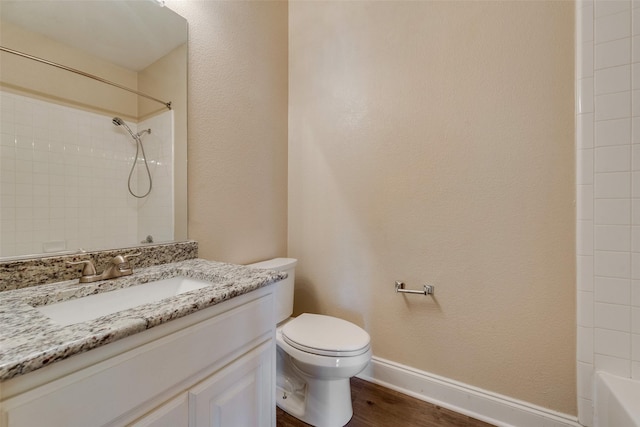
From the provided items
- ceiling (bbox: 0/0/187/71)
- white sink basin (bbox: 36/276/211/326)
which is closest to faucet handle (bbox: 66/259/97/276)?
white sink basin (bbox: 36/276/211/326)

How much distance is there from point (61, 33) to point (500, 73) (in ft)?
6.08

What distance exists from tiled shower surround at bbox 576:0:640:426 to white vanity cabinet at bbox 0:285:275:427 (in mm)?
1315

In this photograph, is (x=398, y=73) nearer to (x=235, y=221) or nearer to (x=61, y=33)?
(x=235, y=221)

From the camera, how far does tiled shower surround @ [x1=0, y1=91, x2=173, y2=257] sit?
847mm

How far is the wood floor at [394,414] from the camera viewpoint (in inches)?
50.6

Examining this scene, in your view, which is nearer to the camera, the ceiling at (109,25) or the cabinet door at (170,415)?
the cabinet door at (170,415)

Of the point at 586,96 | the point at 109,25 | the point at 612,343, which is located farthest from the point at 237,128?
the point at 612,343

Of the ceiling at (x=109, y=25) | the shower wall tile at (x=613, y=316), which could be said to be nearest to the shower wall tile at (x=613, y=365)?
the shower wall tile at (x=613, y=316)

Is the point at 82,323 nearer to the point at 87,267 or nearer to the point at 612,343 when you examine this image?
the point at 87,267

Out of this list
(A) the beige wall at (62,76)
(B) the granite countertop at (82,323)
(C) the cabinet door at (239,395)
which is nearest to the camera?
(B) the granite countertop at (82,323)

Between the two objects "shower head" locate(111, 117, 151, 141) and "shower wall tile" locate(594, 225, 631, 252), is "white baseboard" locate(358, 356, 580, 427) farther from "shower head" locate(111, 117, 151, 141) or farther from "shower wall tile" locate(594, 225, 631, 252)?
"shower head" locate(111, 117, 151, 141)

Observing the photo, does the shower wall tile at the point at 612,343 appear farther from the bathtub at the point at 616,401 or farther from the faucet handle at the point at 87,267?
the faucet handle at the point at 87,267

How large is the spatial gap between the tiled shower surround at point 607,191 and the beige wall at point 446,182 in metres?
0.05

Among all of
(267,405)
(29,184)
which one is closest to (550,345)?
(267,405)
